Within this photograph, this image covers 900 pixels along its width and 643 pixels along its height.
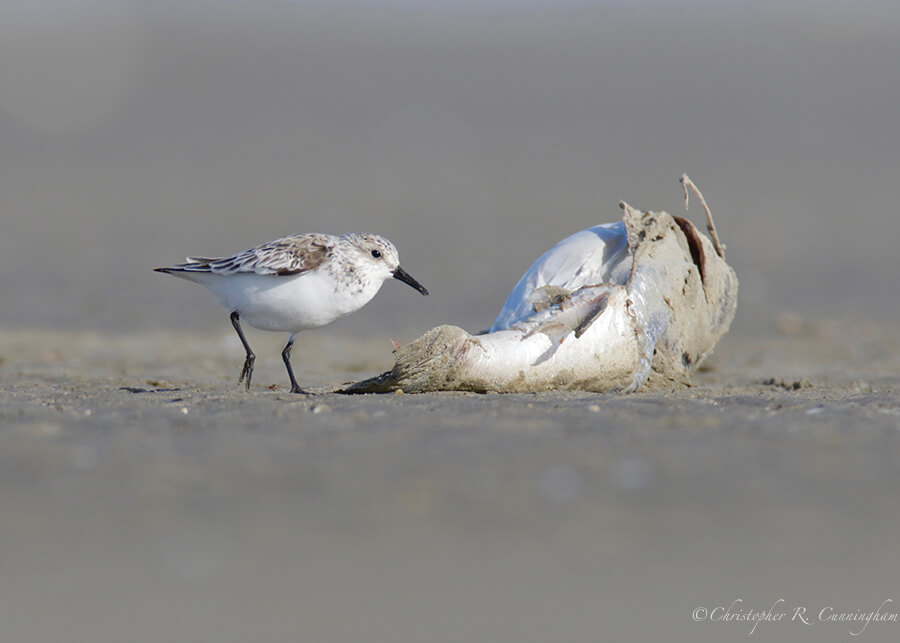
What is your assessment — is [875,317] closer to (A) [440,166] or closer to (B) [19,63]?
(A) [440,166]

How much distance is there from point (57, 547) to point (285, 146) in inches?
793

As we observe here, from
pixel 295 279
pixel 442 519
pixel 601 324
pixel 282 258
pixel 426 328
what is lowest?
pixel 426 328

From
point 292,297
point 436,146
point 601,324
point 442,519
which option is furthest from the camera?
point 436,146

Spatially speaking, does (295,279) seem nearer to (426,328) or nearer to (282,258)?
(282,258)

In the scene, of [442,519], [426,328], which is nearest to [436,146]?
[426,328]

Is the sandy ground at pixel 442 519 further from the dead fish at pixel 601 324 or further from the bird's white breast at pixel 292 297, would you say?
the bird's white breast at pixel 292 297

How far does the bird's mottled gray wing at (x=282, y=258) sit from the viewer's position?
665 centimetres

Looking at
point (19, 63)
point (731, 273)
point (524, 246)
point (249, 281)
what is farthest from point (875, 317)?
point (19, 63)

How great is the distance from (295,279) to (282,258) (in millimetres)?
158

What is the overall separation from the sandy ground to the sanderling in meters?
1.24

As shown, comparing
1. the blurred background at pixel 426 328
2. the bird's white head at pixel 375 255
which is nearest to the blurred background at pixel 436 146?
the blurred background at pixel 426 328

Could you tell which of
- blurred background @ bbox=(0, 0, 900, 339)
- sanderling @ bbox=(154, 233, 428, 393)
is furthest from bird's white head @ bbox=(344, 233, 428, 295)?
blurred background @ bbox=(0, 0, 900, 339)

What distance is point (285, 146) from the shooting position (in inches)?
902

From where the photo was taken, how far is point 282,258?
6680 millimetres
